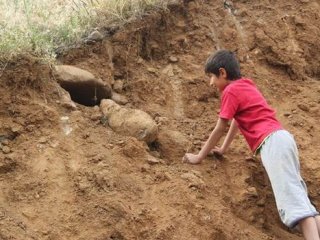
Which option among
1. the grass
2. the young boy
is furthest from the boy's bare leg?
the grass

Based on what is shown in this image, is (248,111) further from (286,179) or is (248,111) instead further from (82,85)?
(82,85)

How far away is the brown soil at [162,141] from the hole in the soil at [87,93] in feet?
0.51

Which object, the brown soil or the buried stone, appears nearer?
the brown soil

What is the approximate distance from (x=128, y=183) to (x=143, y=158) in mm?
259

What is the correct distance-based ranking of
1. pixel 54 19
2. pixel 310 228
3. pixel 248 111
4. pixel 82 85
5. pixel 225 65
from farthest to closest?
pixel 54 19, pixel 82 85, pixel 225 65, pixel 248 111, pixel 310 228

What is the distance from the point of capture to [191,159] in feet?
12.6

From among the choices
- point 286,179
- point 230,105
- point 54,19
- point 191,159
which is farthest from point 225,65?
point 54,19

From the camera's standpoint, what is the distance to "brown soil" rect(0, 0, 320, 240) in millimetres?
3332

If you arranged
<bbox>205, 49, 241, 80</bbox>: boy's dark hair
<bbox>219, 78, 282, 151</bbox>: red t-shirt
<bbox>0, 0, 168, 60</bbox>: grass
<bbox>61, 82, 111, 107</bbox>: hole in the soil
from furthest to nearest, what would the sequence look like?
<bbox>61, 82, 111, 107</bbox>: hole in the soil < <bbox>0, 0, 168, 60</bbox>: grass < <bbox>205, 49, 241, 80</bbox>: boy's dark hair < <bbox>219, 78, 282, 151</bbox>: red t-shirt

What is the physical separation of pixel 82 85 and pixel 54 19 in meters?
0.81

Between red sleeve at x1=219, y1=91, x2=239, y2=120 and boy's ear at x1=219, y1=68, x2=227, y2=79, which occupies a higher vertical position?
boy's ear at x1=219, y1=68, x2=227, y2=79

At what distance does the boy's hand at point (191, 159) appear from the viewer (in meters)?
3.84

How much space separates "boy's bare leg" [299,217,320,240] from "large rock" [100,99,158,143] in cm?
113

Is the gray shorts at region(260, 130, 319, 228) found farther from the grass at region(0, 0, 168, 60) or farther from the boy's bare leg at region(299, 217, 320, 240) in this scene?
the grass at region(0, 0, 168, 60)
